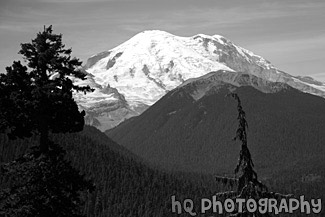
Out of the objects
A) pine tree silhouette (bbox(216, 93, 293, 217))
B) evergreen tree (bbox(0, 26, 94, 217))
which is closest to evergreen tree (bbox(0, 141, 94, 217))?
evergreen tree (bbox(0, 26, 94, 217))

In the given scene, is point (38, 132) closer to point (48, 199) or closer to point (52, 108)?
point (52, 108)

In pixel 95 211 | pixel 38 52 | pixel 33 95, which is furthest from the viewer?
pixel 95 211

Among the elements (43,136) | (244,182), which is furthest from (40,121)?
(244,182)

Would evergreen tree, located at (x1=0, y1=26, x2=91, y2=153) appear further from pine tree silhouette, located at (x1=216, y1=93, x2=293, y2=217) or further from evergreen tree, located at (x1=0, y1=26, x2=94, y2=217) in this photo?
pine tree silhouette, located at (x1=216, y1=93, x2=293, y2=217)

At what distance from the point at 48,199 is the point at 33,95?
259 inches

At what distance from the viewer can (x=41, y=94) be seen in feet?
94.3

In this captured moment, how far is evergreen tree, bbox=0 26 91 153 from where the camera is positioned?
29.0 m

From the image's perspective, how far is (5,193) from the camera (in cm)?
2981

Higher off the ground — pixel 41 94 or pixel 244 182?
pixel 41 94

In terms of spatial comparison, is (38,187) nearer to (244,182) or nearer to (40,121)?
(40,121)

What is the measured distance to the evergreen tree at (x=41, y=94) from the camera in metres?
29.0

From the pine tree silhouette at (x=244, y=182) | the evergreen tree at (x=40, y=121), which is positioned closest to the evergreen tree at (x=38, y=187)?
the evergreen tree at (x=40, y=121)

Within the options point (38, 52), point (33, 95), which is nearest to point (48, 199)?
point (33, 95)

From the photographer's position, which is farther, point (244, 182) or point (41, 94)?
point (41, 94)
